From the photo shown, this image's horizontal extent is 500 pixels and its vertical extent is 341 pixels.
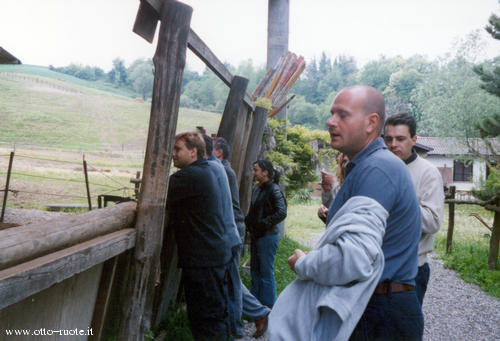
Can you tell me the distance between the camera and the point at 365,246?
1500 mm

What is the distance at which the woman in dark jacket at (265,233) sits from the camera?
16.4ft

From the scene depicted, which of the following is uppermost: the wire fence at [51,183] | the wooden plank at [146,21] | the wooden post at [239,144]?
the wooden plank at [146,21]

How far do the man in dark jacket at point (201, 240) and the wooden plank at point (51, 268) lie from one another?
72cm

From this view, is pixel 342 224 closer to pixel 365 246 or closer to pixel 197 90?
pixel 365 246

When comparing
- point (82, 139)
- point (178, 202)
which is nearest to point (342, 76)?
point (82, 139)

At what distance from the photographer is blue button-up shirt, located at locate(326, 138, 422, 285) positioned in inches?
64.6

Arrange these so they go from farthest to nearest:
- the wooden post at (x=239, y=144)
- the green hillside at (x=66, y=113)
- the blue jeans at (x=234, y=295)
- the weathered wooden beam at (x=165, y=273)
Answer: the green hillside at (x=66, y=113) < the wooden post at (x=239, y=144) < the weathered wooden beam at (x=165, y=273) < the blue jeans at (x=234, y=295)

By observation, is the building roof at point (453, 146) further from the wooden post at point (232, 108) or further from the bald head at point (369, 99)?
the bald head at point (369, 99)

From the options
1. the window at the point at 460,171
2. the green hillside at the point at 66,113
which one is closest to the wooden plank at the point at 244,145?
the green hillside at the point at 66,113

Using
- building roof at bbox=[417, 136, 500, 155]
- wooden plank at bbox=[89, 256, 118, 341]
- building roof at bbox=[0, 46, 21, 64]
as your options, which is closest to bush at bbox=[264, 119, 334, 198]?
building roof at bbox=[0, 46, 21, 64]

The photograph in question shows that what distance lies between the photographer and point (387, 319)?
1.73m

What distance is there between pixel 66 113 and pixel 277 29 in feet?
136

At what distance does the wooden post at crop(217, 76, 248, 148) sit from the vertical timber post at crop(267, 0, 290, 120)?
204 inches

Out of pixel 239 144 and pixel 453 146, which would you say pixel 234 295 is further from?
pixel 453 146
